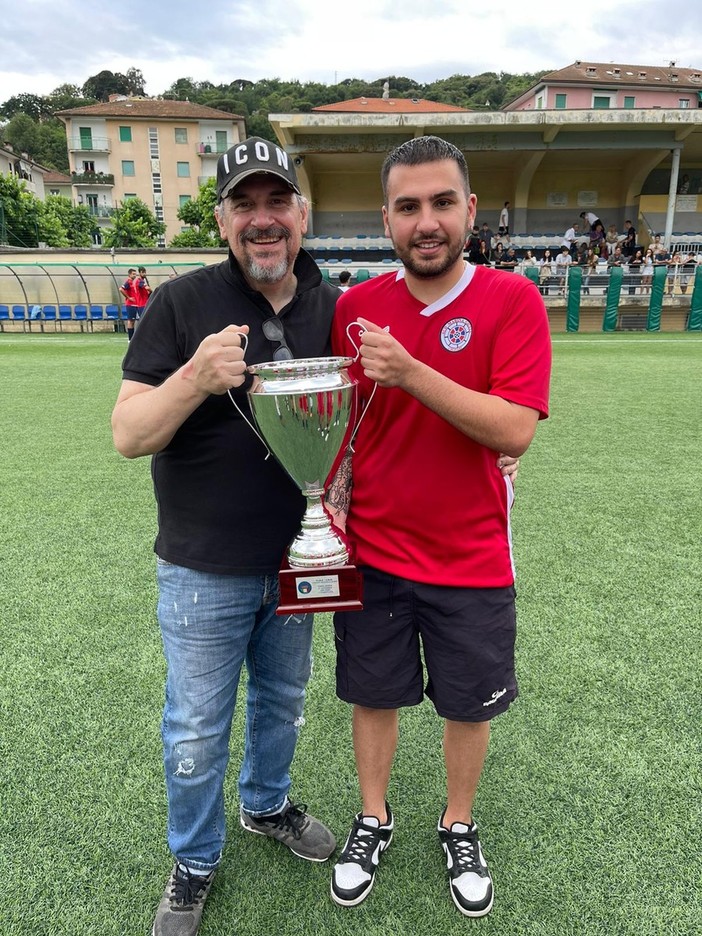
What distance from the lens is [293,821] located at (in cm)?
204

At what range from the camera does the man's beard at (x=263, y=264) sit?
163cm

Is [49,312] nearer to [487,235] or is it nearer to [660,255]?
[487,235]

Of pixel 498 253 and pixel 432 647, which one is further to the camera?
pixel 498 253

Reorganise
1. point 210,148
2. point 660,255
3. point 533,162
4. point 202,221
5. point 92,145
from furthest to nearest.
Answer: point 210,148, point 92,145, point 202,221, point 533,162, point 660,255

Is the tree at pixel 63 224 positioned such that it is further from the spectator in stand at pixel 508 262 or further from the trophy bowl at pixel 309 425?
the trophy bowl at pixel 309 425

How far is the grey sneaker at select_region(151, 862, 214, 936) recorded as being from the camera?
1724 mm

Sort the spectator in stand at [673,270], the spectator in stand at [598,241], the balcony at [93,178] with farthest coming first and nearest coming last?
the balcony at [93,178]
the spectator in stand at [598,241]
the spectator in stand at [673,270]

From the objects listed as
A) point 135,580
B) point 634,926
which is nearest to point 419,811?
point 634,926

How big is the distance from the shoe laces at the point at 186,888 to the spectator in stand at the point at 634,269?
68.9 ft

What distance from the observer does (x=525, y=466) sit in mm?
6117

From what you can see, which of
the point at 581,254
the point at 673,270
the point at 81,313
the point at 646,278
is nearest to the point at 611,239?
the point at 581,254

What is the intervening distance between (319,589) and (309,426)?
40 centimetres

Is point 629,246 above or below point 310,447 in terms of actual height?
above

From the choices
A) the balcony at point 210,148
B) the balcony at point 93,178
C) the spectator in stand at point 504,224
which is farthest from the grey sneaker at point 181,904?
the balcony at point 210,148
